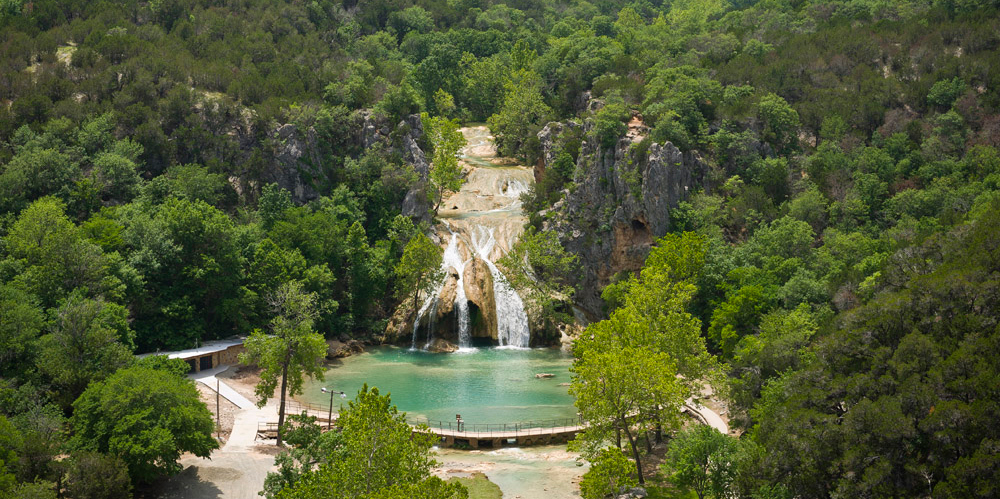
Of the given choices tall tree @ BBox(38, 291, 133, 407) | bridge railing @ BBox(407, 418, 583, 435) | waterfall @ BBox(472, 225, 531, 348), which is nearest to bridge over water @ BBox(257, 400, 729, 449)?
bridge railing @ BBox(407, 418, 583, 435)

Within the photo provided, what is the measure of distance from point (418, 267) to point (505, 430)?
88.3 feet

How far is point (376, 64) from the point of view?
109m

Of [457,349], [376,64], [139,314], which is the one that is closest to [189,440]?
[139,314]

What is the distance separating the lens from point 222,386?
60125mm

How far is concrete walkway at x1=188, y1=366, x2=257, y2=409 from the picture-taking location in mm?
56688

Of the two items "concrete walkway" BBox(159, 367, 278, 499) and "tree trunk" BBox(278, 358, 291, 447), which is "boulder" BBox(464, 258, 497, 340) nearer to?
"concrete walkway" BBox(159, 367, 278, 499)

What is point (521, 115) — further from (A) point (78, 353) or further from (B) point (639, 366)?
(A) point (78, 353)

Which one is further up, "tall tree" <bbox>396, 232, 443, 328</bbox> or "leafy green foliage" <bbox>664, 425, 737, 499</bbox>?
"tall tree" <bbox>396, 232, 443, 328</bbox>

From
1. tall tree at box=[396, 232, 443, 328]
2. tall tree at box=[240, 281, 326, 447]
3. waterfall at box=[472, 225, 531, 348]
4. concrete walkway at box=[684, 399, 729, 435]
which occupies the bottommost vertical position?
concrete walkway at box=[684, 399, 729, 435]

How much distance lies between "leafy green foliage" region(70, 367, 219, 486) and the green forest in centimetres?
18

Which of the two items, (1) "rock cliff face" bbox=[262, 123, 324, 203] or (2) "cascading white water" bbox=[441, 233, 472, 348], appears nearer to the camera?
(2) "cascading white water" bbox=[441, 233, 472, 348]

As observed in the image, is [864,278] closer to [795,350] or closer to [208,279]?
[795,350]

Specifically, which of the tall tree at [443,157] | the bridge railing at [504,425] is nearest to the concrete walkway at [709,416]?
the bridge railing at [504,425]

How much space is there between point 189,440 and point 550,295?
41924 mm
